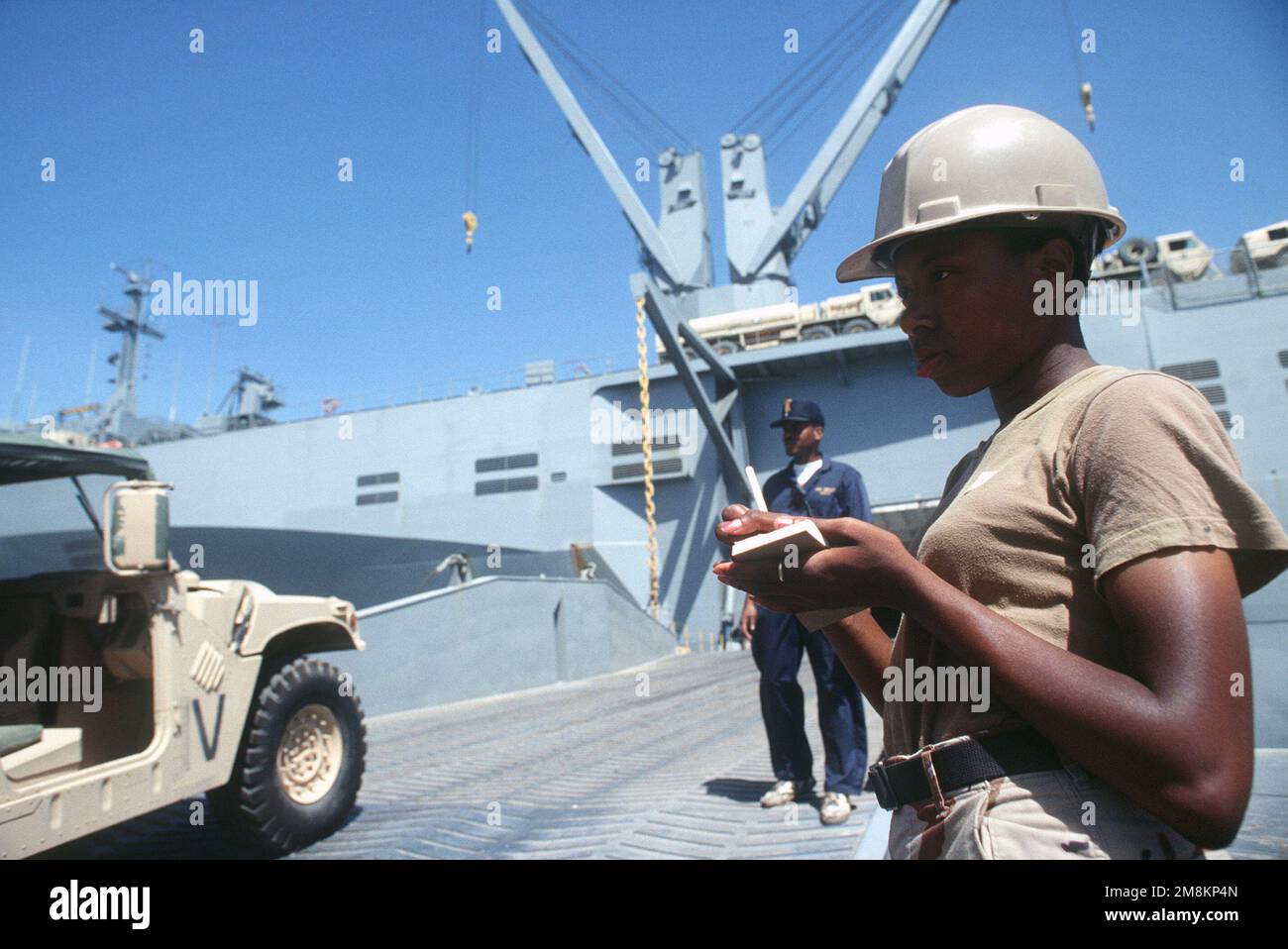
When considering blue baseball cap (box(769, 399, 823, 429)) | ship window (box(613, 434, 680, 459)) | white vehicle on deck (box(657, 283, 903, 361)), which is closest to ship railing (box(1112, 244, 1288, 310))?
white vehicle on deck (box(657, 283, 903, 361))

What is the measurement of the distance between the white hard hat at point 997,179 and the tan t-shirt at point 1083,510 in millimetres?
220

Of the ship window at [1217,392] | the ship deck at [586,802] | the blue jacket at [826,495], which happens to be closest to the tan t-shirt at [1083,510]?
the ship deck at [586,802]

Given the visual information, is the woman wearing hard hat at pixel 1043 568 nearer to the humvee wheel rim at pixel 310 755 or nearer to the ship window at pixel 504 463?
the humvee wheel rim at pixel 310 755

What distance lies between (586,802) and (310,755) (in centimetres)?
152

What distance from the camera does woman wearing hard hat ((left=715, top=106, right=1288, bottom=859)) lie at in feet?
2.41

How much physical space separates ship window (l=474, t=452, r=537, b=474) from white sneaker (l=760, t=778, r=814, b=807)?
20404 millimetres

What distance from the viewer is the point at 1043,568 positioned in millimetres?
851

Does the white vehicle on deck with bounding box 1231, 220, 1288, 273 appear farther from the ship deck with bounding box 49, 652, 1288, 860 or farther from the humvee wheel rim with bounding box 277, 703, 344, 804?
the humvee wheel rim with bounding box 277, 703, 344, 804

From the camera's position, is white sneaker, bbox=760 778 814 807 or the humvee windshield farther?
white sneaker, bbox=760 778 814 807

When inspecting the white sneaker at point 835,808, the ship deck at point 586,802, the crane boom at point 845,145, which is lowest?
the ship deck at point 586,802

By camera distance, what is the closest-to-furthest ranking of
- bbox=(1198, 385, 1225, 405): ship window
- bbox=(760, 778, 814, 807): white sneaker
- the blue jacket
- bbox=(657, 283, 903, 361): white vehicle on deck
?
the blue jacket < bbox=(760, 778, 814, 807): white sneaker < bbox=(1198, 385, 1225, 405): ship window < bbox=(657, 283, 903, 361): white vehicle on deck

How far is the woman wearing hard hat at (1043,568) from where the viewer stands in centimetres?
74
